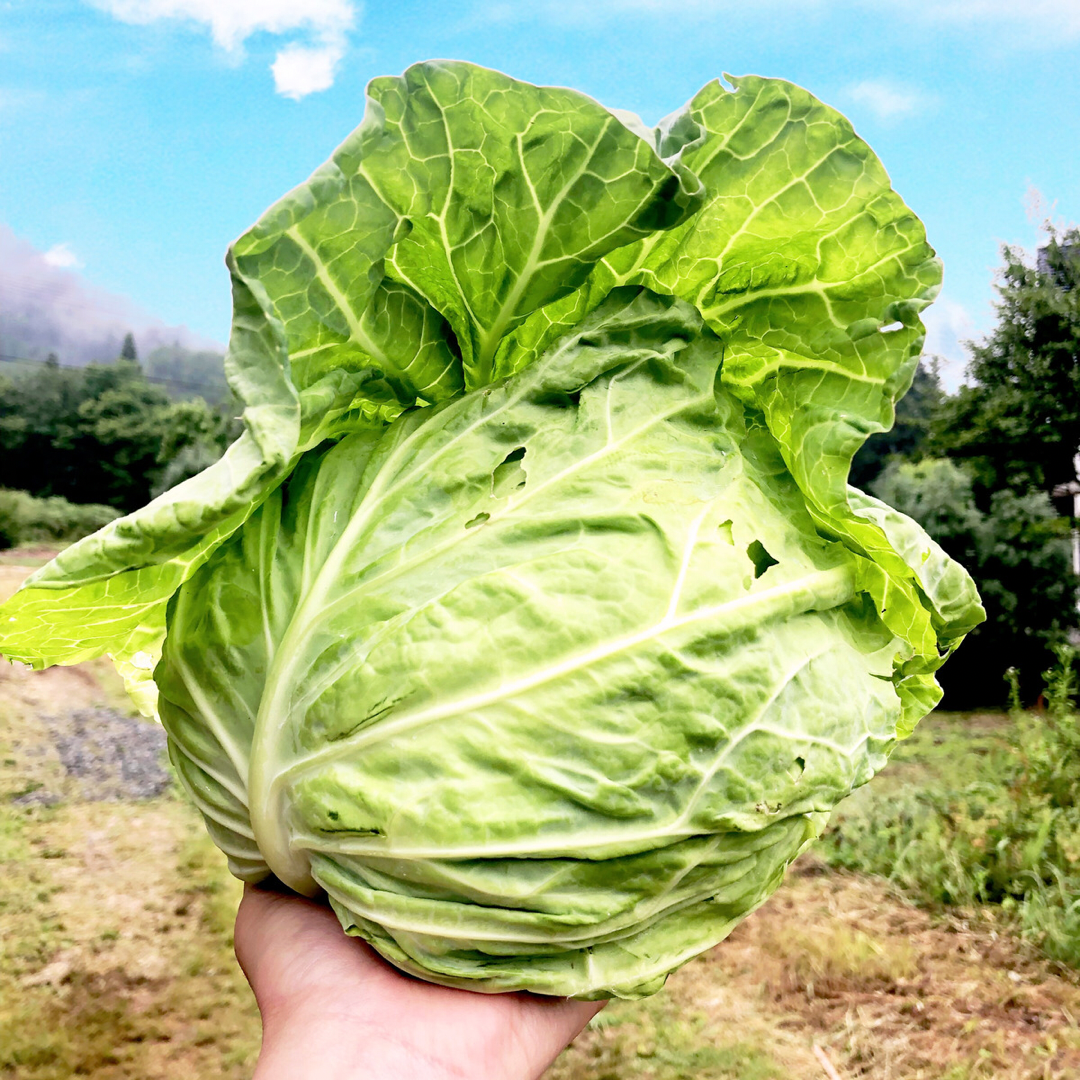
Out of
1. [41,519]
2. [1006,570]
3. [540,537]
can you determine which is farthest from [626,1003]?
[41,519]

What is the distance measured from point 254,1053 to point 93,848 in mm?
2102

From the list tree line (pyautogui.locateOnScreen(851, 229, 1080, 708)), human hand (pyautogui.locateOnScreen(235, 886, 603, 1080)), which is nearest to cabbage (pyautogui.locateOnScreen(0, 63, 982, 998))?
human hand (pyautogui.locateOnScreen(235, 886, 603, 1080))

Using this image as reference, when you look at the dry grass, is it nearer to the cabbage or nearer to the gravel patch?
the cabbage

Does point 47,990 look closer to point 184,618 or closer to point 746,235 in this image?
point 184,618

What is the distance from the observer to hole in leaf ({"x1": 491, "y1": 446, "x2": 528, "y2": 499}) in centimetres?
170

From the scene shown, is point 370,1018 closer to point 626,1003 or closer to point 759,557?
point 759,557

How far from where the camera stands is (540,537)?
1640 millimetres

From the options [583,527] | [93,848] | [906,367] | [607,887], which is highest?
[906,367]

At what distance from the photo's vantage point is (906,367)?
1.86m

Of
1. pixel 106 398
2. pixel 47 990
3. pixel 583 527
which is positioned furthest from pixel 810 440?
pixel 106 398

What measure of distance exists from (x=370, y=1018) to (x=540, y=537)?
3.19 feet

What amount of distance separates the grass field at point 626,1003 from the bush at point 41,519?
9.54 m

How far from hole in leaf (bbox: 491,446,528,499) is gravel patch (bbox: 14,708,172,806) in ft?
20.9

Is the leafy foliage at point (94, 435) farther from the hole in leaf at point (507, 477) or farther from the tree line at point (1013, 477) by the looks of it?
the hole in leaf at point (507, 477)
